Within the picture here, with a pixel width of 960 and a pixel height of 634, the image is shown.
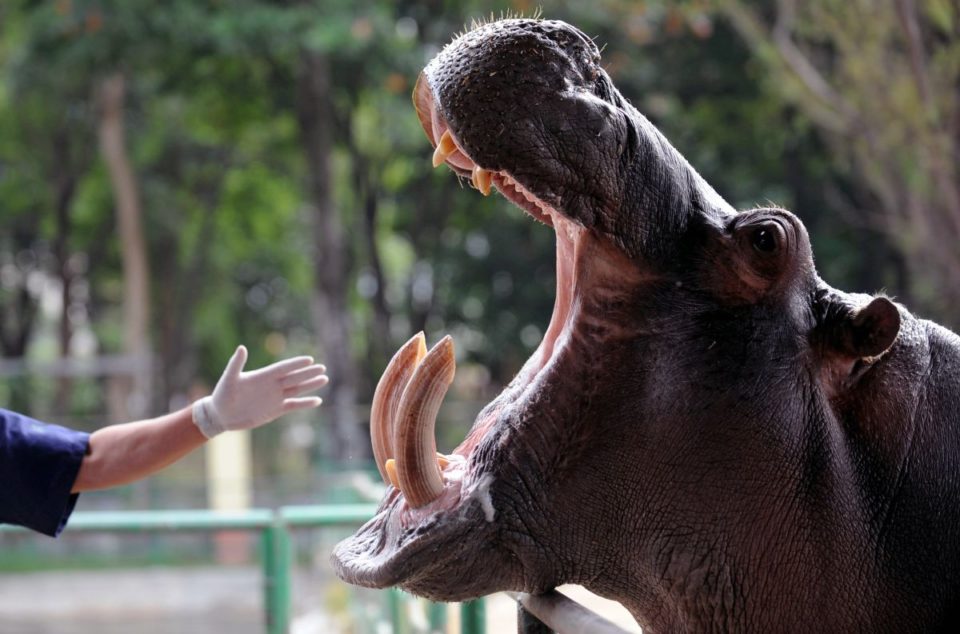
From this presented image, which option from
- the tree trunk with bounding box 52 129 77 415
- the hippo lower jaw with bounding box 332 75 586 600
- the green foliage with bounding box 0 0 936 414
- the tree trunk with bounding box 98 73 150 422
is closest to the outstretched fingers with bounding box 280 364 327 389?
the hippo lower jaw with bounding box 332 75 586 600

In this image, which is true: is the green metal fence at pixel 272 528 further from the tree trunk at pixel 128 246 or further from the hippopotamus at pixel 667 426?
the tree trunk at pixel 128 246

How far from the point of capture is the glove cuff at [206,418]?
2.90 metres

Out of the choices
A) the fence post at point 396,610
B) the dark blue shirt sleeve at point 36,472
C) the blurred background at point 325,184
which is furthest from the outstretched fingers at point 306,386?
the blurred background at point 325,184

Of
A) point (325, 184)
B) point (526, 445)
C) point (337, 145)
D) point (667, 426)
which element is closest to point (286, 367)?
point (526, 445)

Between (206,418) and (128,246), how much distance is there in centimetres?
1751

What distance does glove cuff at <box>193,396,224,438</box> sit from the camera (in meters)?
2.90

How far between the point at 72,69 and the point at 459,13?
5.30 metres

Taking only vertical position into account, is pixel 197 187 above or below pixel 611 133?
above

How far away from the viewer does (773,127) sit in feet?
57.3

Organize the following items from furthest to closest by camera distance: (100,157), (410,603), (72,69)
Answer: (100,157) < (72,69) < (410,603)

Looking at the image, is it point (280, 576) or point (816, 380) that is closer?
point (816, 380)

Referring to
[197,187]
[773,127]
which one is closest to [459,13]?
[773,127]

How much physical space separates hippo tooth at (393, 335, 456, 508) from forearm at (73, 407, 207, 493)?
1279mm

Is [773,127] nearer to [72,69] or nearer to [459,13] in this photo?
[459,13]
